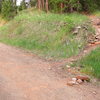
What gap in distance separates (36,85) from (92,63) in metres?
2.43

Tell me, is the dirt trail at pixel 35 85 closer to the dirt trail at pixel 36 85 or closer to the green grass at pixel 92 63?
the dirt trail at pixel 36 85

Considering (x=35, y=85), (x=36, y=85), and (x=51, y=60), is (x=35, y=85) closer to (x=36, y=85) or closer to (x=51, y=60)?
(x=36, y=85)

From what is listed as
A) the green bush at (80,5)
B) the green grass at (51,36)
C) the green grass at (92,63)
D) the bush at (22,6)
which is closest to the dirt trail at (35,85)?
the green grass at (92,63)

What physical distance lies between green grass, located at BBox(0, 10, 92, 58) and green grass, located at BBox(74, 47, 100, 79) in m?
1.02

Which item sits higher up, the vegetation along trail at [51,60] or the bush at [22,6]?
the bush at [22,6]

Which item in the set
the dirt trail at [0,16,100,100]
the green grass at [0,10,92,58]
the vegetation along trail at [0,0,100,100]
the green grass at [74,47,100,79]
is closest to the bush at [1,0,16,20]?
the vegetation along trail at [0,0,100,100]

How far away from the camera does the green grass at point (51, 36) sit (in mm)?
9945

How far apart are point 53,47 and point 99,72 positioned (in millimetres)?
3787

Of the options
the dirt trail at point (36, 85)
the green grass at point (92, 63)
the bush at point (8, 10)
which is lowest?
the dirt trail at point (36, 85)

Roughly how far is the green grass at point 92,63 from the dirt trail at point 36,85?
74 centimetres

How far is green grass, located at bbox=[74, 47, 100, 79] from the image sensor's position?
7313 millimetres

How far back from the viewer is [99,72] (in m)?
7.16

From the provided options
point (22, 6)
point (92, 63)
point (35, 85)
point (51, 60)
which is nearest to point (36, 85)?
point (35, 85)

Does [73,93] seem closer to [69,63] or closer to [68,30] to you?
[69,63]
